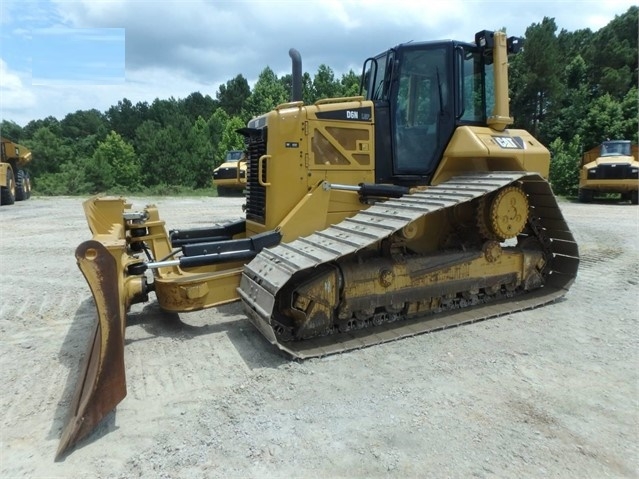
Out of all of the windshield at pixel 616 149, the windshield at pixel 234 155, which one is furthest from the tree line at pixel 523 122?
the windshield at pixel 234 155

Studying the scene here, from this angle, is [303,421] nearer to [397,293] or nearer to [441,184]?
[397,293]

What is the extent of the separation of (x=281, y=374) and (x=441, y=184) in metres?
2.81

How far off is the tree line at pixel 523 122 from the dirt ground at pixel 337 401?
2239 cm

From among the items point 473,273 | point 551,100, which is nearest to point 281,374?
point 473,273

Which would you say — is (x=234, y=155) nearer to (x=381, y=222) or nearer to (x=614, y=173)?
(x=614, y=173)

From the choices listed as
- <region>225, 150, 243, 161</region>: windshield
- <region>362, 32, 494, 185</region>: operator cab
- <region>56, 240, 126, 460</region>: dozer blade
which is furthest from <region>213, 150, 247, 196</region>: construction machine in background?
<region>56, 240, 126, 460</region>: dozer blade

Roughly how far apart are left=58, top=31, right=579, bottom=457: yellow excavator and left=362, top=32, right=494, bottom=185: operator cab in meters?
0.02

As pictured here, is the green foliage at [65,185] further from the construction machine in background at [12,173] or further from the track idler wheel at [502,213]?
the track idler wheel at [502,213]

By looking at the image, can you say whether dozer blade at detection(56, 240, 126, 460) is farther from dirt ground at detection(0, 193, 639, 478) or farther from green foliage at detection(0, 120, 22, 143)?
green foliage at detection(0, 120, 22, 143)

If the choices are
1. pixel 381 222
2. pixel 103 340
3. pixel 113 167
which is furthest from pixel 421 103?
pixel 113 167

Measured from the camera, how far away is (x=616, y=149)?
1856 cm

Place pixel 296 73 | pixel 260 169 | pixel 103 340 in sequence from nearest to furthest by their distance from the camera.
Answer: pixel 103 340
pixel 260 169
pixel 296 73

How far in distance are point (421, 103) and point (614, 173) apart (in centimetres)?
1568

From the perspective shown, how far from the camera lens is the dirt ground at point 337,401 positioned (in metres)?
2.49
